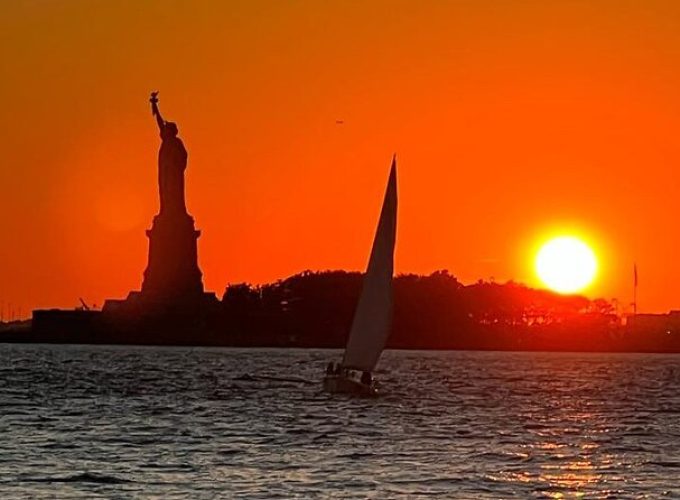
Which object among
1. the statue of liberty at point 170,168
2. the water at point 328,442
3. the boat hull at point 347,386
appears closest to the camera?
the water at point 328,442

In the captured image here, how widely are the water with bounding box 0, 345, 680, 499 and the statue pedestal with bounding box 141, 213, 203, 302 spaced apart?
71.7 meters

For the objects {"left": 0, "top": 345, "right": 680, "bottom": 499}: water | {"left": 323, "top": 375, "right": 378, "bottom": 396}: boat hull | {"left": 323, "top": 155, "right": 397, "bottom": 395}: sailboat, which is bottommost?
{"left": 0, "top": 345, "right": 680, "bottom": 499}: water

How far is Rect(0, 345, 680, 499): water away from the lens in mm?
35219

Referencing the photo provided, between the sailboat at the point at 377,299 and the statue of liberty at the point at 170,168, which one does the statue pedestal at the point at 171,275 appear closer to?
the statue of liberty at the point at 170,168

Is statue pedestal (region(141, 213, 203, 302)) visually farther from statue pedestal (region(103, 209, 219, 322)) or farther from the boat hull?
the boat hull

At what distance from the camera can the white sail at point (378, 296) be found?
214ft

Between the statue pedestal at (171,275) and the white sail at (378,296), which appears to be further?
the statue pedestal at (171,275)

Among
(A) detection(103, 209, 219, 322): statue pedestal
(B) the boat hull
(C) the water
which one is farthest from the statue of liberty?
(B) the boat hull

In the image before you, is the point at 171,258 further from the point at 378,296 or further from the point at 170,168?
the point at 378,296

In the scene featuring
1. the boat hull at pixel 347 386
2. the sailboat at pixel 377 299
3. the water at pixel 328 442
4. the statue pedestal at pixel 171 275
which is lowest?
the water at pixel 328 442

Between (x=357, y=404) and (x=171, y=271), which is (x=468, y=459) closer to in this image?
Answer: (x=357, y=404)

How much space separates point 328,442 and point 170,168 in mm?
111367

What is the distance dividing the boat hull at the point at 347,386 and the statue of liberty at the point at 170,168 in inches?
3307

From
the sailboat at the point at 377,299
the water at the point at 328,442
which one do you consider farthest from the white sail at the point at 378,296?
the water at the point at 328,442
